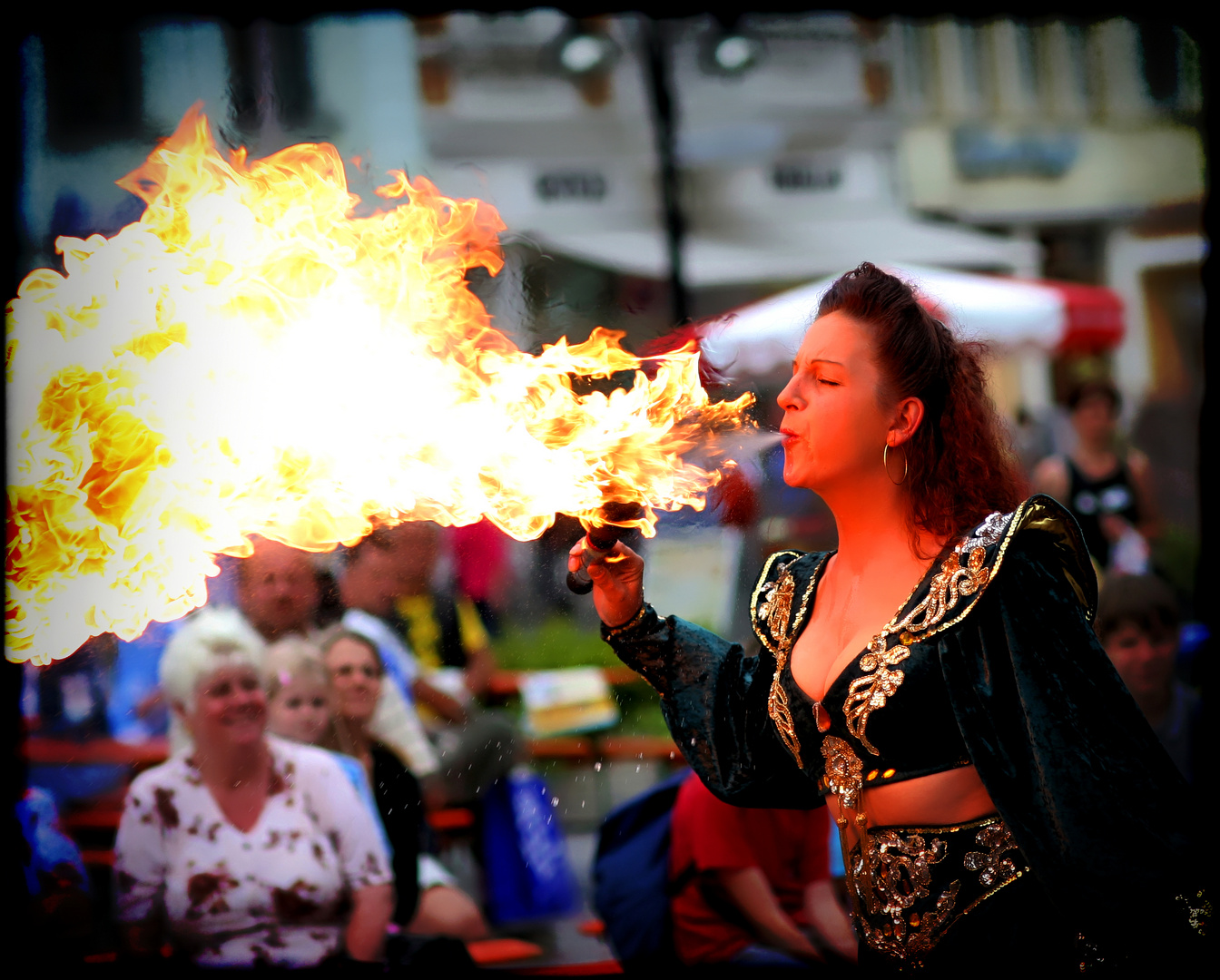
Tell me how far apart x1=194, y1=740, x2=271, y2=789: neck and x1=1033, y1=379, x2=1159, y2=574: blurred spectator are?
3.02 meters

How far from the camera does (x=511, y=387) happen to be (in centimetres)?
212

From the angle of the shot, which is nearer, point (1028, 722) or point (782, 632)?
point (1028, 722)

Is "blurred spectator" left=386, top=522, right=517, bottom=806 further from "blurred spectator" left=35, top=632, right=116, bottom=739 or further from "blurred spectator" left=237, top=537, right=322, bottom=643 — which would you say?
"blurred spectator" left=35, top=632, right=116, bottom=739

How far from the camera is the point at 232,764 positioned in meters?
2.64

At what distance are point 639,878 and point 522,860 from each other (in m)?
0.48

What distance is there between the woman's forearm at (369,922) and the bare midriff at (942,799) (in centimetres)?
155

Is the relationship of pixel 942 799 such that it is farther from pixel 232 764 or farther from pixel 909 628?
pixel 232 764

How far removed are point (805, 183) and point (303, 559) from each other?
4252 millimetres

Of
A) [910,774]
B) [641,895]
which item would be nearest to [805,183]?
[641,895]

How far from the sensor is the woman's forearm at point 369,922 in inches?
101

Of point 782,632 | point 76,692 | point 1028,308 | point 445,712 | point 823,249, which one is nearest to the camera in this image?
point 782,632

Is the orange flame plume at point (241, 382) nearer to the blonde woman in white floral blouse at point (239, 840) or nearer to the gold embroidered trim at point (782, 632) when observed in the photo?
the blonde woman in white floral blouse at point (239, 840)

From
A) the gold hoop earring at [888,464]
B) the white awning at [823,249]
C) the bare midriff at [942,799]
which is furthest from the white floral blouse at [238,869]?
the white awning at [823,249]

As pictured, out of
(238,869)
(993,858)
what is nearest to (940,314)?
(993,858)
